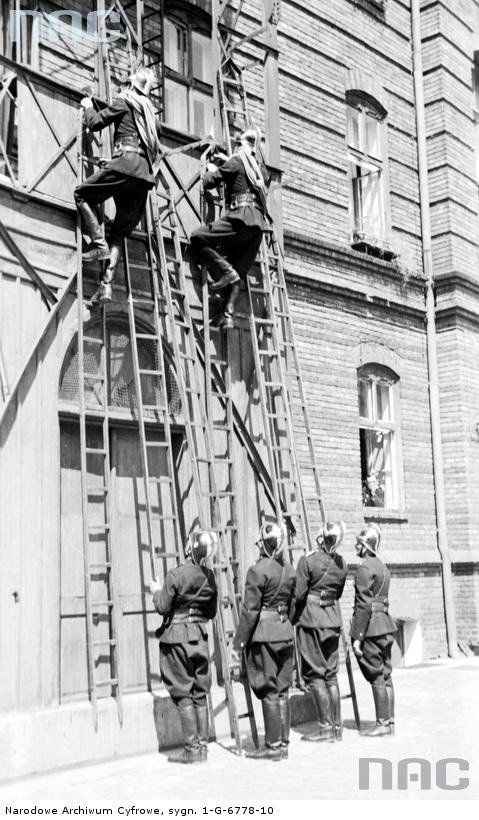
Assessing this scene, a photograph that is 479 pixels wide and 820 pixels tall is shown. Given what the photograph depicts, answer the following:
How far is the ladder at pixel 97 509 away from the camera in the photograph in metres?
8.20

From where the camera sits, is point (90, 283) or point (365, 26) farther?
point (365, 26)

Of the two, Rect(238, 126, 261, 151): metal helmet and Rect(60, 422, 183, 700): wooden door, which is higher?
Rect(238, 126, 261, 151): metal helmet

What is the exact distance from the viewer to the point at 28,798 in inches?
261

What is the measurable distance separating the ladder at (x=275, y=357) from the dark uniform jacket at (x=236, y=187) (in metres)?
0.73

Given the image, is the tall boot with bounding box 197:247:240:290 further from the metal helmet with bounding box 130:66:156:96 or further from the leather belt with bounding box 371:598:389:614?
the leather belt with bounding box 371:598:389:614

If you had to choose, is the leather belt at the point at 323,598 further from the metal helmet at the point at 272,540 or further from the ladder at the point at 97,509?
the ladder at the point at 97,509

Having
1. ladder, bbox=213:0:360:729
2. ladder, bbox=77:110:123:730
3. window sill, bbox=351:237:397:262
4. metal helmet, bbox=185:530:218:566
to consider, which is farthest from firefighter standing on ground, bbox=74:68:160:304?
window sill, bbox=351:237:397:262

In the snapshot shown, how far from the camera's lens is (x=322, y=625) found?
28.3 ft

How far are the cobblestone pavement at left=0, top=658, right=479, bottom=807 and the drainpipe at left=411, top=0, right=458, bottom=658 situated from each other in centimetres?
412

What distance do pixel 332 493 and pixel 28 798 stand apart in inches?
253

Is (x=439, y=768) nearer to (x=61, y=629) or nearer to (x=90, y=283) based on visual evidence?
(x=61, y=629)

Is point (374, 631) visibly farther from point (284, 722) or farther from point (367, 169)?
point (367, 169)

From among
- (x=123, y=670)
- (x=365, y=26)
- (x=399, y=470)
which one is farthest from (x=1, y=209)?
(x=365, y=26)

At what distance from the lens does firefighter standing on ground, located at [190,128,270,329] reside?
1003 centimetres
